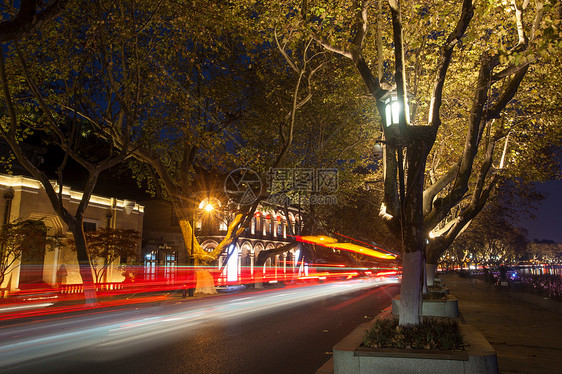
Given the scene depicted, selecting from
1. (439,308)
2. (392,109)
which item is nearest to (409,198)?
(392,109)

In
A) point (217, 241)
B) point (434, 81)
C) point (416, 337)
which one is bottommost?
point (416, 337)

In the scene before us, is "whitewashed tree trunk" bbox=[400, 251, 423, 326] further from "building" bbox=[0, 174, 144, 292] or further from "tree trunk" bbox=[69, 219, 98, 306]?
Answer: "building" bbox=[0, 174, 144, 292]

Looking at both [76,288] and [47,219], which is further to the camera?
[47,219]

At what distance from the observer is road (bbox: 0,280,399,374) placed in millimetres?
7500

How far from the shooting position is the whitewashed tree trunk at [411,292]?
680cm

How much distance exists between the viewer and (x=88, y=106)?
1869cm

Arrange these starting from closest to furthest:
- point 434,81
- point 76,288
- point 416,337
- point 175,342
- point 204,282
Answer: point 416,337 < point 434,81 < point 175,342 < point 204,282 < point 76,288

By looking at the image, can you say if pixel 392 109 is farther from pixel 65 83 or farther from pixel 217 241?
pixel 217 241

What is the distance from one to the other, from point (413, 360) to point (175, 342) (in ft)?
20.2

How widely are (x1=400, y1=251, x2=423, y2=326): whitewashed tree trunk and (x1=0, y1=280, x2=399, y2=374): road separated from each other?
6.34 feet

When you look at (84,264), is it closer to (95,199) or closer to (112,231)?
(112,231)

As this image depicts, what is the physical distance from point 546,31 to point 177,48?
46.2 feet

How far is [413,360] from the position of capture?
17.8 ft

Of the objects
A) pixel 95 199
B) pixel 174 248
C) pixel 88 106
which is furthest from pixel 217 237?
pixel 88 106
